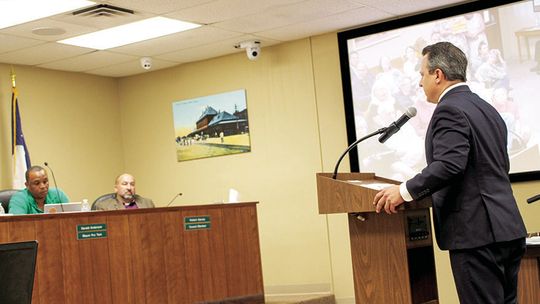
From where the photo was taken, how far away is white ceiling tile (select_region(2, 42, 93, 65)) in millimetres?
7836

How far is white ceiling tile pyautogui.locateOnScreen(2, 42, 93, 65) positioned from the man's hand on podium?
5398mm

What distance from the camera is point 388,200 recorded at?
3.04 metres

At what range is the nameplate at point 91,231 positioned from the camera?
5.72 m

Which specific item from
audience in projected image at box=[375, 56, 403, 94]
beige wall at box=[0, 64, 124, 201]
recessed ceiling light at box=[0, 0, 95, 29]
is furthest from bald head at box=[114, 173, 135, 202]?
audience in projected image at box=[375, 56, 403, 94]

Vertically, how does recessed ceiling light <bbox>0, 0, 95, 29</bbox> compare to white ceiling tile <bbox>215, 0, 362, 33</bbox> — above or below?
above

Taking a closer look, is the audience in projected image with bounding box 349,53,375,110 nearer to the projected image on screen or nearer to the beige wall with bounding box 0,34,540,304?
the projected image on screen

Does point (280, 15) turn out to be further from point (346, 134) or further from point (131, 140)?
point (131, 140)

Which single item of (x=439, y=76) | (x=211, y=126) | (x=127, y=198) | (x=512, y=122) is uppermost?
(x=211, y=126)

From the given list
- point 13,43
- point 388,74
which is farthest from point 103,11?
point 388,74

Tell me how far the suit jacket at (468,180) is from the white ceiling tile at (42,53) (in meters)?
5.56

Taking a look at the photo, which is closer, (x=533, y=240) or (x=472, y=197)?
(x=472, y=197)

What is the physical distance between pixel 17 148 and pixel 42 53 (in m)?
1.01

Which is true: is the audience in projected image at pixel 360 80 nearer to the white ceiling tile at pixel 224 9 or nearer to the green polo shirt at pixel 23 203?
the white ceiling tile at pixel 224 9

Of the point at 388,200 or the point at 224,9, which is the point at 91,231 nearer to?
the point at 224,9
